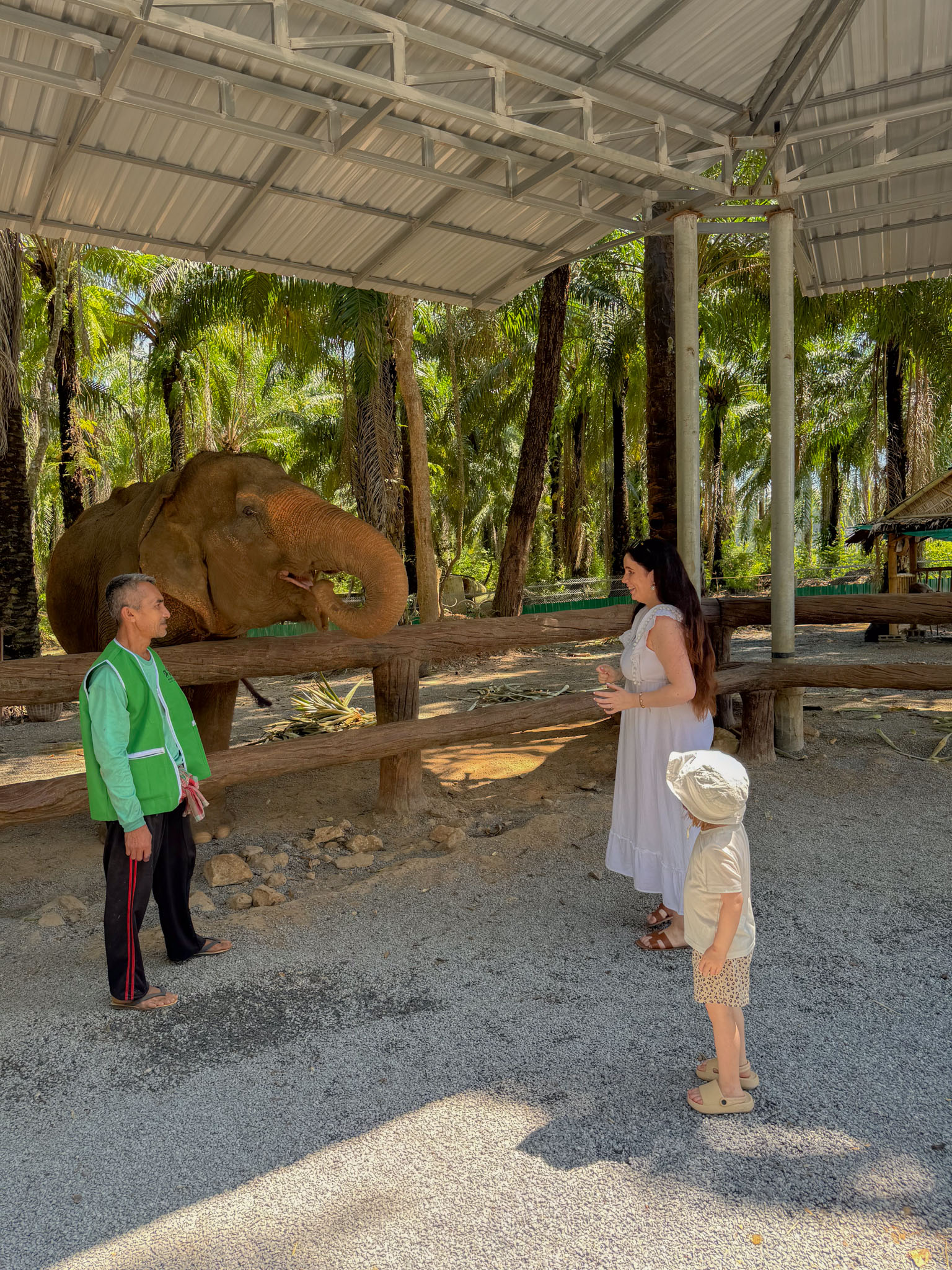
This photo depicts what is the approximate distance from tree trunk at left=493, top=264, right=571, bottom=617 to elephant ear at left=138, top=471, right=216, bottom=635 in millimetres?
8011

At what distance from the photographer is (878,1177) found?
251cm

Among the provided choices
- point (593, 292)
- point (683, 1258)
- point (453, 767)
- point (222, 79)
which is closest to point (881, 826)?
point (453, 767)

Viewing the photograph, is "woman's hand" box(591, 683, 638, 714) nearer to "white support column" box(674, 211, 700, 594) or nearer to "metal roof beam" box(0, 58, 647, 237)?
"white support column" box(674, 211, 700, 594)

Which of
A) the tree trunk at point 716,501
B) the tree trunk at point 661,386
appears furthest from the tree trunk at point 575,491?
the tree trunk at point 661,386

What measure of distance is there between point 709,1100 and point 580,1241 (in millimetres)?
677

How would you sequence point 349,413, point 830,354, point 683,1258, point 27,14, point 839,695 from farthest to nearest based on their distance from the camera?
1. point 830,354
2. point 349,413
3. point 839,695
4. point 27,14
5. point 683,1258

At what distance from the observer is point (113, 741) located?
342cm

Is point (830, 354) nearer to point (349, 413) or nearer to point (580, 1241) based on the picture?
point (349, 413)

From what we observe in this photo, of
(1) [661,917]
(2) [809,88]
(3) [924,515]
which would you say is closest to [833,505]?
(3) [924,515]

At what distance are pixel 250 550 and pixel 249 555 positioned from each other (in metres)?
0.03

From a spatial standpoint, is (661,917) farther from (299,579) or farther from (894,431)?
(894,431)

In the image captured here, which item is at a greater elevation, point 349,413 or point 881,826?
point 349,413

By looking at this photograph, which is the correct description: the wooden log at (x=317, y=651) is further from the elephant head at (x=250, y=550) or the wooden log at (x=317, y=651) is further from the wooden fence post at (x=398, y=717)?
the elephant head at (x=250, y=550)

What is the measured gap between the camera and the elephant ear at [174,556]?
5.05m
